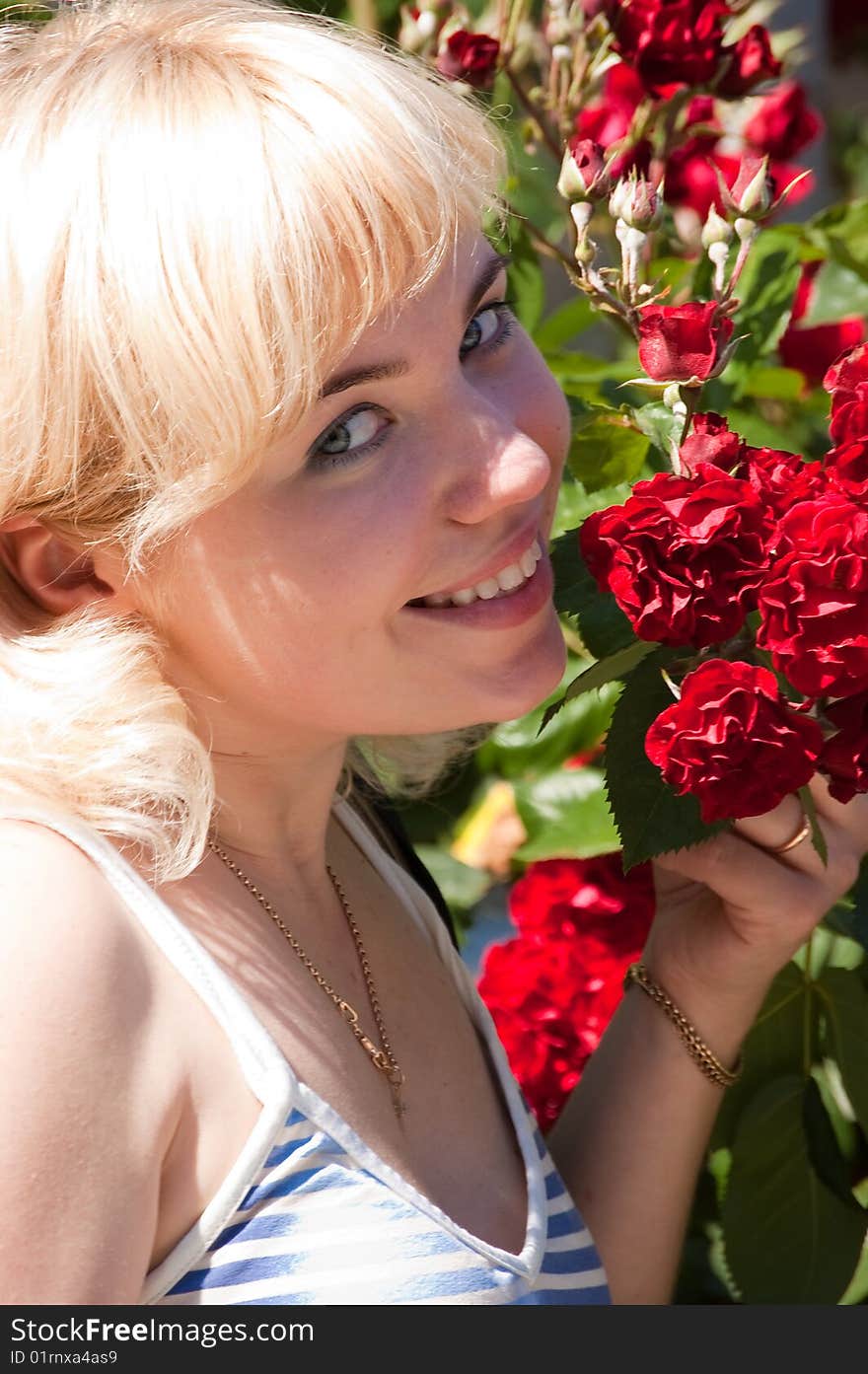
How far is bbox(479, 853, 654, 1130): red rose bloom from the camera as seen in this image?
5.23 feet

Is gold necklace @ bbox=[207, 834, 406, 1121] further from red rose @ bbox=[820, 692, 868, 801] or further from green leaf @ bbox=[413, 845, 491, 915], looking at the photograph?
green leaf @ bbox=[413, 845, 491, 915]

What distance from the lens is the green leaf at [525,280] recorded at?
5.59 ft

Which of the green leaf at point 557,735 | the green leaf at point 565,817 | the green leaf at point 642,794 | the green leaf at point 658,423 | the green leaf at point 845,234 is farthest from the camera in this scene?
the green leaf at point 557,735

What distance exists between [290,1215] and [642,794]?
1.36ft

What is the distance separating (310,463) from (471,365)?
201mm

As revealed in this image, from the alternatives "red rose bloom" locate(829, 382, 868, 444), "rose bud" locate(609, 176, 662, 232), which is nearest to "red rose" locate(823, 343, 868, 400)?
"red rose bloom" locate(829, 382, 868, 444)

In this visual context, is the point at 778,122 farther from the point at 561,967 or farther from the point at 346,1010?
the point at 346,1010

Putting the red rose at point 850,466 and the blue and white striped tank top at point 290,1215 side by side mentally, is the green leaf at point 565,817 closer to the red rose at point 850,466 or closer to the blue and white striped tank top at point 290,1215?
the blue and white striped tank top at point 290,1215

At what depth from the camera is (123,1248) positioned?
0.99 m

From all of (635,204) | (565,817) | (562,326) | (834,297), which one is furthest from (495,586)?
(834,297)

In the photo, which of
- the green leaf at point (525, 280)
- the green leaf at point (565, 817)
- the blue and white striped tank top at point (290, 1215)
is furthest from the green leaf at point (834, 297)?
the blue and white striped tank top at point (290, 1215)

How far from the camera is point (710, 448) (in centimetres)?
102

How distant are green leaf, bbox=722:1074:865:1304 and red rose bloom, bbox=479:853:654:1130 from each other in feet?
0.78

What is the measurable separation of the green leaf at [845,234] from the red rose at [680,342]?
0.70 meters
